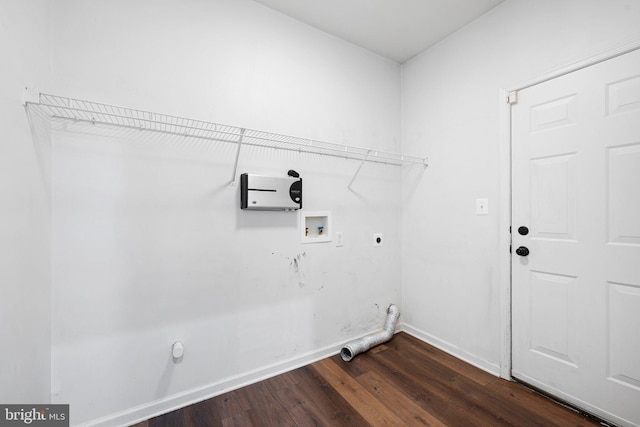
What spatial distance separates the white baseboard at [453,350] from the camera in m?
1.91

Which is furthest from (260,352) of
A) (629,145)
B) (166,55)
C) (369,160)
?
(629,145)

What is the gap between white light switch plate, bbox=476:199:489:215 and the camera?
1973 mm

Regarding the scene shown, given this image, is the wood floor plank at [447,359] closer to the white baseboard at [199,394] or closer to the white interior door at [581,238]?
the white interior door at [581,238]

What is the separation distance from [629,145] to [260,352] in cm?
251

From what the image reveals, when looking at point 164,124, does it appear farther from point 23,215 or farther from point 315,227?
point 315,227

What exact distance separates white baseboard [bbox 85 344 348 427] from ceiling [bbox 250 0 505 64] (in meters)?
2.63

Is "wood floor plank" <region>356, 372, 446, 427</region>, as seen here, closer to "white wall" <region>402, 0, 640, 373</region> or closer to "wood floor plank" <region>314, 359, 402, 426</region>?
"wood floor plank" <region>314, 359, 402, 426</region>

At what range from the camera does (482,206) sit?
6.56 ft

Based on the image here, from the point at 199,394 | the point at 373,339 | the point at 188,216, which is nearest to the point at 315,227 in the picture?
the point at 188,216

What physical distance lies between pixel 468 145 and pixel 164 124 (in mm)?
2197

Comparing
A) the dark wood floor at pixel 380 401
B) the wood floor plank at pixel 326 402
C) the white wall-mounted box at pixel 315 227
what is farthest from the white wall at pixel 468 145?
the wood floor plank at pixel 326 402

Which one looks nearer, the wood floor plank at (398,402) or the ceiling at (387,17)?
the wood floor plank at (398,402)

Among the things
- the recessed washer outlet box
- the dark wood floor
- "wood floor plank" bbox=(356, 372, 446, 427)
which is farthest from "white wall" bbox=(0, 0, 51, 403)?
"wood floor plank" bbox=(356, 372, 446, 427)

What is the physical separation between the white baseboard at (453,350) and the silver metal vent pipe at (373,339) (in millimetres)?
213
